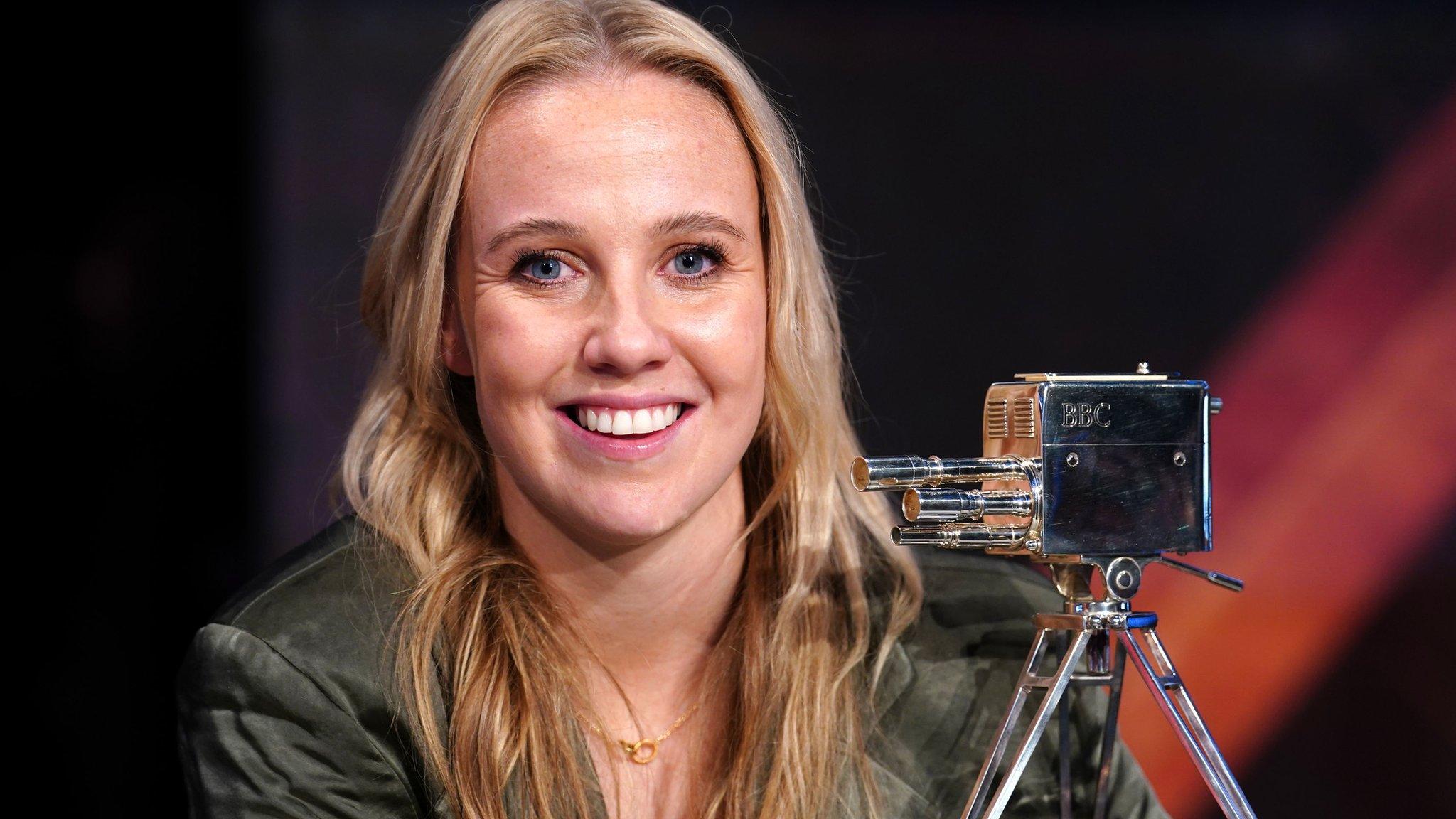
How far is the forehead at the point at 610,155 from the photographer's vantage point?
116 cm

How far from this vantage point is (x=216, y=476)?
2074mm

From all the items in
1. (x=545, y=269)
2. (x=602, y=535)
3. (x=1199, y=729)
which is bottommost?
(x=1199, y=729)

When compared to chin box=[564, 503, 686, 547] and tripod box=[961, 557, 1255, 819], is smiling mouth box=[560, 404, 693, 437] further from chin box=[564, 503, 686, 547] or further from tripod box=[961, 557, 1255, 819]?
tripod box=[961, 557, 1255, 819]

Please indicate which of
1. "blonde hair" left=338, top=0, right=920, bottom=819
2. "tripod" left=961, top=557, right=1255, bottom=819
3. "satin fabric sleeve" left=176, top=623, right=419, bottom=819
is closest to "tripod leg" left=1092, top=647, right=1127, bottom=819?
"tripod" left=961, top=557, right=1255, bottom=819

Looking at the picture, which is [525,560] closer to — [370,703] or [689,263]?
[370,703]

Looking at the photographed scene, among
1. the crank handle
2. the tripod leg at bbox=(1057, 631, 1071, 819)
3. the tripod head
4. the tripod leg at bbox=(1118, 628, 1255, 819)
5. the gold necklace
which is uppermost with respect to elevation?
the tripod head

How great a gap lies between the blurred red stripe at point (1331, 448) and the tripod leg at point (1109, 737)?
3.36ft

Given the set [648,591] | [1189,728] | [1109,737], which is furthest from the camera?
[648,591]

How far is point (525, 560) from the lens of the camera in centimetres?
133

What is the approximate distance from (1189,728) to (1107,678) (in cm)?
8

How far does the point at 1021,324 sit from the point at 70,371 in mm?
1436

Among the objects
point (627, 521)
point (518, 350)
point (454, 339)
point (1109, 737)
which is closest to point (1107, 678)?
point (1109, 737)

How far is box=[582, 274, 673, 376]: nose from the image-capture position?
44.7 inches

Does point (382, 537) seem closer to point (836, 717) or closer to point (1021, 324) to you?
point (836, 717)
